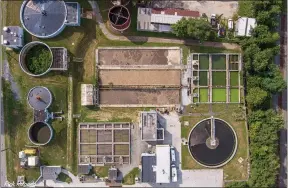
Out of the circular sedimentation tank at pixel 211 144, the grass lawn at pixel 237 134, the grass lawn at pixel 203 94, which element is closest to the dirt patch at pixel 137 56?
the grass lawn at pixel 203 94

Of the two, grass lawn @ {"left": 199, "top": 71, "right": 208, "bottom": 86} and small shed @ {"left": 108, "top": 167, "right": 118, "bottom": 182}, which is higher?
grass lawn @ {"left": 199, "top": 71, "right": 208, "bottom": 86}

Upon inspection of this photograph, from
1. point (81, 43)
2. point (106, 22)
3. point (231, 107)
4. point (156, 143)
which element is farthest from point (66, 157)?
point (231, 107)

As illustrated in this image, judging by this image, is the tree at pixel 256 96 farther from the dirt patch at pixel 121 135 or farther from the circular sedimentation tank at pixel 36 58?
the circular sedimentation tank at pixel 36 58

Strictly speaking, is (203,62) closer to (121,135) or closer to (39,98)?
(121,135)

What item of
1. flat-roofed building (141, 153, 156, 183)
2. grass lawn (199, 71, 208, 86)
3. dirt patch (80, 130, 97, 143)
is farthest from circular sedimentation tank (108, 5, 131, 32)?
flat-roofed building (141, 153, 156, 183)

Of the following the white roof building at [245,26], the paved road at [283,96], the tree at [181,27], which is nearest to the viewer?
the tree at [181,27]

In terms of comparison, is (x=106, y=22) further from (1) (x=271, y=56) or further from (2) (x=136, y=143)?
(1) (x=271, y=56)

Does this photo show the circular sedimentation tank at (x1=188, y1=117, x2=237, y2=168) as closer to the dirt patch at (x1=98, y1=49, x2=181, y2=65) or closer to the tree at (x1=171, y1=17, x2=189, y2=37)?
the dirt patch at (x1=98, y1=49, x2=181, y2=65)
